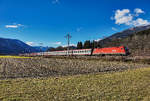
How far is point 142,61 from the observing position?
2795 cm

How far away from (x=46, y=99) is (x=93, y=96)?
207cm

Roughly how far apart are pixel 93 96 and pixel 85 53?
52.8 metres

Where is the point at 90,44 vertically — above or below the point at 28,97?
above

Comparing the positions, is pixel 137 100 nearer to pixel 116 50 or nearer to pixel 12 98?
pixel 12 98

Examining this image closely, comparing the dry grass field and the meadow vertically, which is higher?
the meadow

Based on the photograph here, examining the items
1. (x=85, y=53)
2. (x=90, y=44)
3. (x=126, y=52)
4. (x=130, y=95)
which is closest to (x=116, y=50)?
(x=126, y=52)

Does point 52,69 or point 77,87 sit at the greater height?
point 77,87

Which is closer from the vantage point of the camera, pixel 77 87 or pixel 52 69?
pixel 77 87

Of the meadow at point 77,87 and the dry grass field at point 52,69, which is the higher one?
the meadow at point 77,87

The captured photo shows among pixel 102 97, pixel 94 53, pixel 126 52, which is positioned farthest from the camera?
pixel 94 53

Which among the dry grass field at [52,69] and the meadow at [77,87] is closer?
the meadow at [77,87]

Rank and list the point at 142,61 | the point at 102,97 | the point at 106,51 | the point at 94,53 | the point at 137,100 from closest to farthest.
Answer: the point at 137,100 < the point at 102,97 < the point at 142,61 < the point at 106,51 < the point at 94,53

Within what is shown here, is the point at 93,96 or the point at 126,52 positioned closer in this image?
the point at 93,96

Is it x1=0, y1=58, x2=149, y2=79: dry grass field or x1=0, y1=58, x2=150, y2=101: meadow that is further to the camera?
x1=0, y1=58, x2=149, y2=79: dry grass field
